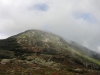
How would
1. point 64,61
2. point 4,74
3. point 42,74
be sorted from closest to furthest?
point 4,74 < point 42,74 < point 64,61

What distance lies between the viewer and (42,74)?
88312 millimetres

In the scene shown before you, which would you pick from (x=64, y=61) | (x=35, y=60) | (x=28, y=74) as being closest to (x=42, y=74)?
(x=28, y=74)

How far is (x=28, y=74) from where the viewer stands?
82.4 metres

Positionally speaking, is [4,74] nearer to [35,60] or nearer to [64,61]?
[35,60]

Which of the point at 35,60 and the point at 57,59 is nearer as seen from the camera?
the point at 35,60

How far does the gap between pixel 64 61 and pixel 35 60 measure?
32.9m

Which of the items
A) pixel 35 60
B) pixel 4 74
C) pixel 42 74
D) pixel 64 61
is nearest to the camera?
pixel 4 74

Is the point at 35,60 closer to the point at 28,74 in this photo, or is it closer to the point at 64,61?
the point at 64,61

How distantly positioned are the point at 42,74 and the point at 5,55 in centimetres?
9226

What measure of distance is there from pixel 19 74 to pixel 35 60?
69.6m

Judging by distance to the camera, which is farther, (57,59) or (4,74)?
(57,59)

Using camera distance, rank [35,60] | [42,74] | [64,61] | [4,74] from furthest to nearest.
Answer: [64,61]
[35,60]
[42,74]
[4,74]

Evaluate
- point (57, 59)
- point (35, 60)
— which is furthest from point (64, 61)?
point (35, 60)

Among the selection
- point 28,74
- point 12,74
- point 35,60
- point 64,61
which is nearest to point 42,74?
point 28,74
